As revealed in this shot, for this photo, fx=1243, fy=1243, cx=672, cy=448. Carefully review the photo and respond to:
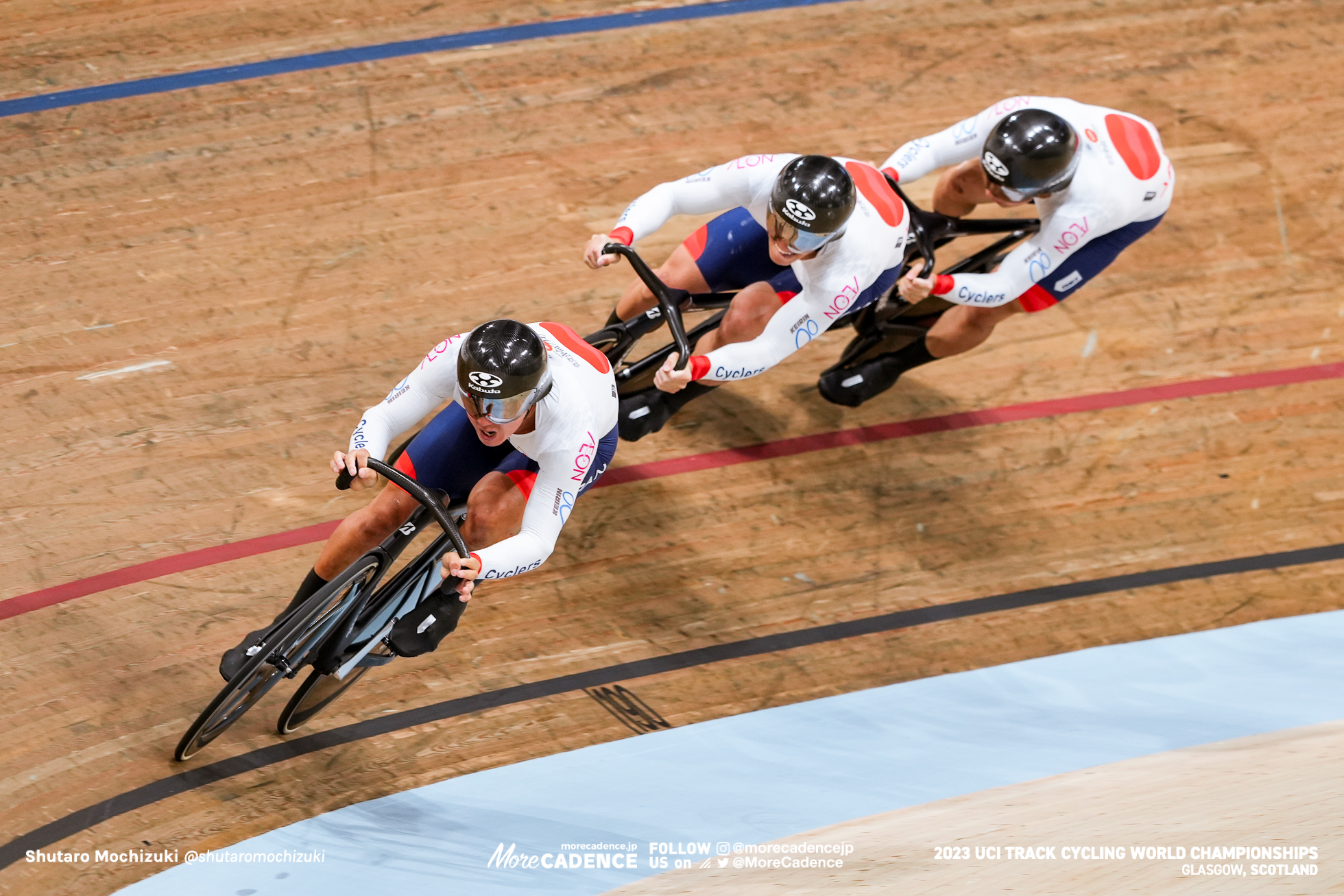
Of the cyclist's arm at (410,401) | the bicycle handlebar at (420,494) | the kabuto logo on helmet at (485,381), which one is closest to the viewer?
the kabuto logo on helmet at (485,381)

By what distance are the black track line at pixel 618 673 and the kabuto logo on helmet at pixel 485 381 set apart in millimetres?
1249

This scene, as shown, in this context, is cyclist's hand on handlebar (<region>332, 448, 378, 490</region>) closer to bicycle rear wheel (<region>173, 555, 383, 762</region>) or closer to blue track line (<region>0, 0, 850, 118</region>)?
bicycle rear wheel (<region>173, 555, 383, 762</region>)

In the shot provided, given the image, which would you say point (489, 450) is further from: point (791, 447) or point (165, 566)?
point (791, 447)

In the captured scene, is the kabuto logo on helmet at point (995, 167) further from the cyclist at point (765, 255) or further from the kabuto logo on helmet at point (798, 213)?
the kabuto logo on helmet at point (798, 213)

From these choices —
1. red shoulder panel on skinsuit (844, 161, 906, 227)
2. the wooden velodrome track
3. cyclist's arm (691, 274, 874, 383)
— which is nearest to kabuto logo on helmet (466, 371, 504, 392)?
cyclist's arm (691, 274, 874, 383)

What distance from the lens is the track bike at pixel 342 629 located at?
3.23 metres

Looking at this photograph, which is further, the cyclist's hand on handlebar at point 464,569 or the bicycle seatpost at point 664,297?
the bicycle seatpost at point 664,297

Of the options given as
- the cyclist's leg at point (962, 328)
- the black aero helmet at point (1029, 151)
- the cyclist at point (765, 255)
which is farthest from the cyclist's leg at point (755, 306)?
the cyclist's leg at point (962, 328)

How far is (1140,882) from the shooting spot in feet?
8.70

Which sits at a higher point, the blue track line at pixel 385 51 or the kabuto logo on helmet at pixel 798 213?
the kabuto logo on helmet at pixel 798 213

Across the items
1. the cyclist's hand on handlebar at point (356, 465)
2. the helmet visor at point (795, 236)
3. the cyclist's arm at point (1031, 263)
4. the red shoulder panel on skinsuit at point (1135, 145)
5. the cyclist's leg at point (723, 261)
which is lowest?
the cyclist's arm at point (1031, 263)

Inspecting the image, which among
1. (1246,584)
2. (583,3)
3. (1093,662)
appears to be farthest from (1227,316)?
(583,3)

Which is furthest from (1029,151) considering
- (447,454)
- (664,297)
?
(447,454)

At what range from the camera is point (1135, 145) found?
4.34 metres
